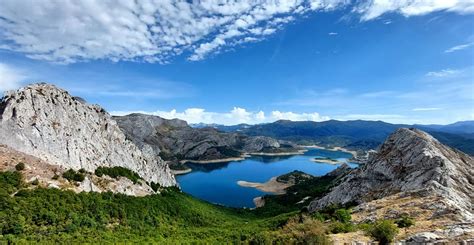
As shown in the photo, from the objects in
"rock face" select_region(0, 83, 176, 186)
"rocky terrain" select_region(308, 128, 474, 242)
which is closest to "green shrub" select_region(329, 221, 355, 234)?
"rocky terrain" select_region(308, 128, 474, 242)

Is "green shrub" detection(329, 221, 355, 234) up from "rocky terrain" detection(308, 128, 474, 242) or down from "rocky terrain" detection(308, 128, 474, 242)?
down

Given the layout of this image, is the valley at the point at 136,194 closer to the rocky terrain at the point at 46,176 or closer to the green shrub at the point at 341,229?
the green shrub at the point at 341,229

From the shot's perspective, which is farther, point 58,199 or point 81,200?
point 81,200

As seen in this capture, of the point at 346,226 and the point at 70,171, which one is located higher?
the point at 70,171

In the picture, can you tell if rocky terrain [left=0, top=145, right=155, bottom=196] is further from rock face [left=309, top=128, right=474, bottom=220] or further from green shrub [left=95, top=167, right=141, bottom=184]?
rock face [left=309, top=128, right=474, bottom=220]

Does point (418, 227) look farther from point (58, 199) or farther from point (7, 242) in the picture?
point (58, 199)

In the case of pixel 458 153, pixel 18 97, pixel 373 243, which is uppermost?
pixel 18 97

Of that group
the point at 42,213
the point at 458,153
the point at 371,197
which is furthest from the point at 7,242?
the point at 458,153

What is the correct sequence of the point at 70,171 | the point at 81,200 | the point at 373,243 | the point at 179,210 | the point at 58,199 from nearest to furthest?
the point at 373,243
the point at 58,199
the point at 81,200
the point at 70,171
the point at 179,210
